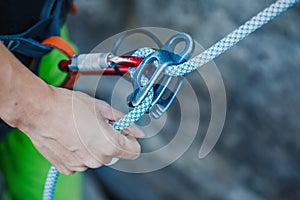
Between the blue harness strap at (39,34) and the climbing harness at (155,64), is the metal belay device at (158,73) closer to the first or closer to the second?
the climbing harness at (155,64)

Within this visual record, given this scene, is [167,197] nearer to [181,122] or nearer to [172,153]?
[172,153]

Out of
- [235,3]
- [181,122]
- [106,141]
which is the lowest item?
[181,122]

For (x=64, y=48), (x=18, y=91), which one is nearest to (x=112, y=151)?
(x=18, y=91)

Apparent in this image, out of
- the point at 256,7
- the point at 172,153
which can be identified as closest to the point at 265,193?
the point at 172,153

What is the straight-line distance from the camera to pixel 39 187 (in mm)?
963

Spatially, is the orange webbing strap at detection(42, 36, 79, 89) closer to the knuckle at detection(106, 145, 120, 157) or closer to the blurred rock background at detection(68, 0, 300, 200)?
the knuckle at detection(106, 145, 120, 157)

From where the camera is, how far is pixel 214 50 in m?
0.56

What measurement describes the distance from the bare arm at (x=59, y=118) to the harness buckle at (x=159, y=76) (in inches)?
2.2

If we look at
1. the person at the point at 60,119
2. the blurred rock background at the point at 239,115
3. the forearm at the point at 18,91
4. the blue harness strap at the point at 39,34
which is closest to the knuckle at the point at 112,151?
the person at the point at 60,119

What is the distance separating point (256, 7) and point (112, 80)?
623 millimetres

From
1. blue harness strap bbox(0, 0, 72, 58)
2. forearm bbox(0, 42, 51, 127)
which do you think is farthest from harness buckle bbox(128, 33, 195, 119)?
blue harness strap bbox(0, 0, 72, 58)

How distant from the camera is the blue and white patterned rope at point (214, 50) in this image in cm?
52

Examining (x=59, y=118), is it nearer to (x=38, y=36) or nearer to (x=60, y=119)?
(x=60, y=119)

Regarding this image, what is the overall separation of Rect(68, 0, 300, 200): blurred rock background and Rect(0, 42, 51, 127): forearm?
62cm
